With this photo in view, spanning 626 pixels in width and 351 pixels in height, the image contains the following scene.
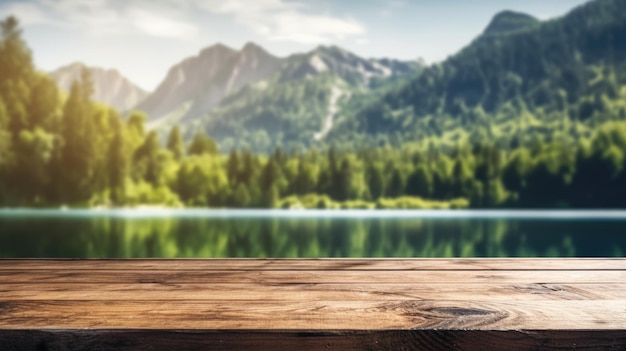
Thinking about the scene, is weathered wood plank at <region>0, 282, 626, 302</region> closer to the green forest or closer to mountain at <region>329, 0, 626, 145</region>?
the green forest

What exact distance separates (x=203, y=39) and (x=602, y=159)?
56561 millimetres

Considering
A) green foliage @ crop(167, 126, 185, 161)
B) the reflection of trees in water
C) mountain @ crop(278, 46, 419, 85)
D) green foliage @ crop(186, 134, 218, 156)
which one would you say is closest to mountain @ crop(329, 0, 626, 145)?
green foliage @ crop(186, 134, 218, 156)

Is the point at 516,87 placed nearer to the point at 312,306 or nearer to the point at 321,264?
the point at 321,264

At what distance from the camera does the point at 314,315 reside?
955 millimetres

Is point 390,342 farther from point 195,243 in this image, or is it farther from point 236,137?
point 236,137

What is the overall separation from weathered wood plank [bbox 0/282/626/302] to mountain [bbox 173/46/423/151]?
2999 inches

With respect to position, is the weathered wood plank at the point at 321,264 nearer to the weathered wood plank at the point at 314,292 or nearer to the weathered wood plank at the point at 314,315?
the weathered wood plank at the point at 314,292

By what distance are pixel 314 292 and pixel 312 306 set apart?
12cm

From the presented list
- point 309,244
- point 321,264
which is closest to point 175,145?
point 309,244

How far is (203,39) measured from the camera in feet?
309

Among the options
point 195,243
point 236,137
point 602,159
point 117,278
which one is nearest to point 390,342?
point 117,278

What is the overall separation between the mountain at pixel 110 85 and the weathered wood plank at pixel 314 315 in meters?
75.9

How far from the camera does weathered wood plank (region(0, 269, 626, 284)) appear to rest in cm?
127

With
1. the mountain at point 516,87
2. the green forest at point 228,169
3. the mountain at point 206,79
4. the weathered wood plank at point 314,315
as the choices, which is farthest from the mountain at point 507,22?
the weathered wood plank at point 314,315
